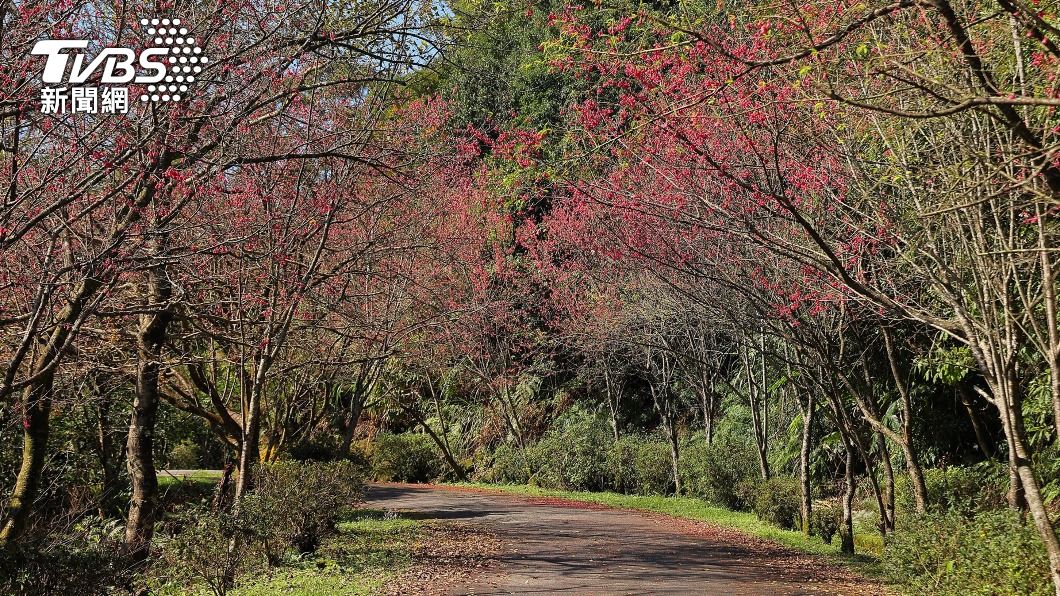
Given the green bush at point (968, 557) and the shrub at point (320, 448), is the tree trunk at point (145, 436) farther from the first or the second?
the shrub at point (320, 448)

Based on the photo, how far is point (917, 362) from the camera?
13.3 metres

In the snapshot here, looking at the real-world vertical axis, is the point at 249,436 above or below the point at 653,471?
above

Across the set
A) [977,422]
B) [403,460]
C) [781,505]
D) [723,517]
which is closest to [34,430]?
[781,505]

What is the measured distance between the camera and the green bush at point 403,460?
2767cm

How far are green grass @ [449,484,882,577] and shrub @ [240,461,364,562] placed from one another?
6.58 m

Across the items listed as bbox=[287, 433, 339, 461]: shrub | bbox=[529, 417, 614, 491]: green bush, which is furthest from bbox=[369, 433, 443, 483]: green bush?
bbox=[529, 417, 614, 491]: green bush

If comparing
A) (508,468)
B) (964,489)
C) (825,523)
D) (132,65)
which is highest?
(132,65)

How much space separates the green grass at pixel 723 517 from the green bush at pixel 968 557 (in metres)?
2.76

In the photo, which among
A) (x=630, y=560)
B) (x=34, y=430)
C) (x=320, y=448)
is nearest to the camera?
(x=34, y=430)

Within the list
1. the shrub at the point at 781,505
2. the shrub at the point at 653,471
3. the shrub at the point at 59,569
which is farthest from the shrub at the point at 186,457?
the shrub at the point at 59,569

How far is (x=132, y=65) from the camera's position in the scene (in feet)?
16.3

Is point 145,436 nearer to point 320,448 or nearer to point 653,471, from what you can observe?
point 653,471

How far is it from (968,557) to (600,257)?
12.8 meters

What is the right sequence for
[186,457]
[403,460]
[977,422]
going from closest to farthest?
[977,422], [186,457], [403,460]
